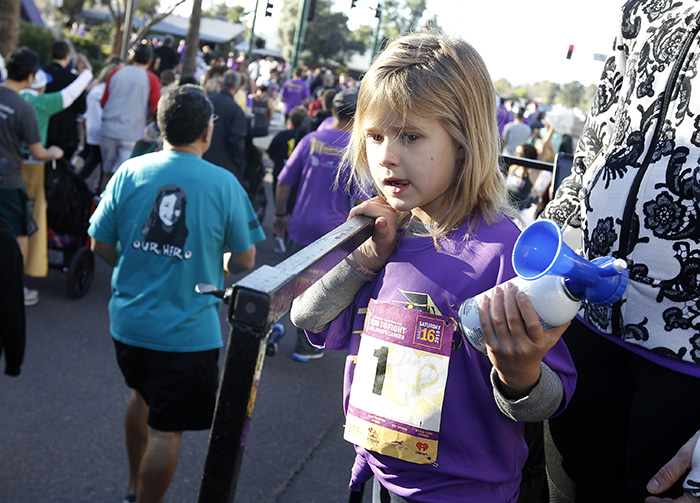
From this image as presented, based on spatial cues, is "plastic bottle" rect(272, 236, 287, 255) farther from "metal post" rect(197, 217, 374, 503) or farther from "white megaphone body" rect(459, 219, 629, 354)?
"metal post" rect(197, 217, 374, 503)

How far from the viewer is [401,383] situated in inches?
56.7

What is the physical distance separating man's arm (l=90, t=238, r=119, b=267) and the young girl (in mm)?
1891

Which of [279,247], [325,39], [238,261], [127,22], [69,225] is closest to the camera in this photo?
[238,261]

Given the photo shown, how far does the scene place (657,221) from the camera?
4.74 feet

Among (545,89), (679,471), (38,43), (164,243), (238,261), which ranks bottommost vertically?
(545,89)

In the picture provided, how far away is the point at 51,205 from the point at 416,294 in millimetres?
5103

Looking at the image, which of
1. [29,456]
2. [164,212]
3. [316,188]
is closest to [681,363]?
[164,212]

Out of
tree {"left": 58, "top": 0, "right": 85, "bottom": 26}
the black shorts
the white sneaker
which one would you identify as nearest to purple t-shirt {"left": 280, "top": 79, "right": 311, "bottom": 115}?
the white sneaker

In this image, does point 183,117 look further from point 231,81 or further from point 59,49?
point 59,49

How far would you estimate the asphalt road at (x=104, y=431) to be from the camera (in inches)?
135

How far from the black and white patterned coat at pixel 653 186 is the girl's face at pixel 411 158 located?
1.22 ft

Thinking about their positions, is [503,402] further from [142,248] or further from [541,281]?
[142,248]

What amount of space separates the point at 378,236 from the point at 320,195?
3.79 metres

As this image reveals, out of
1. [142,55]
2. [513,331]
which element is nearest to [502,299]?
[513,331]
